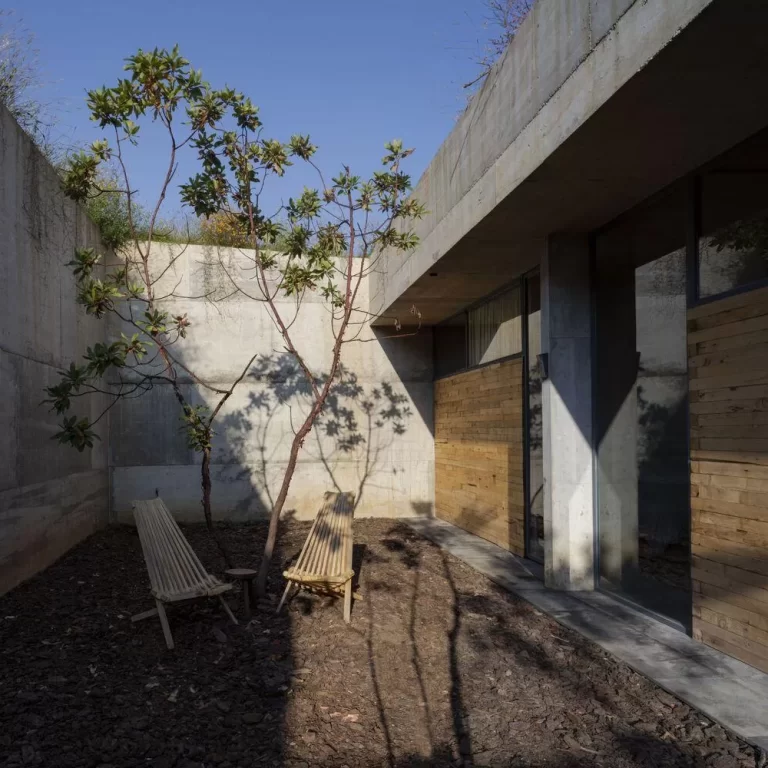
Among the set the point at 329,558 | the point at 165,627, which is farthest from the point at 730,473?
the point at 165,627

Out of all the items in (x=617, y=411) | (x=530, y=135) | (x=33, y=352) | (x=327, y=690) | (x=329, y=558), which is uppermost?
(x=530, y=135)

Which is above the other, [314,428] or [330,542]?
[314,428]

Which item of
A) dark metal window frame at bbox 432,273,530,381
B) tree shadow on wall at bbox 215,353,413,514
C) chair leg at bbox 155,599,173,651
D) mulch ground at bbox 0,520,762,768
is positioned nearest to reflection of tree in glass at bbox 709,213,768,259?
mulch ground at bbox 0,520,762,768

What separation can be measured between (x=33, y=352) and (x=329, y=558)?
3.21 m

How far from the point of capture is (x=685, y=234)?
5.04 m

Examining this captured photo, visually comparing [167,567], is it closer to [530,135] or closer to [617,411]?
[617,411]

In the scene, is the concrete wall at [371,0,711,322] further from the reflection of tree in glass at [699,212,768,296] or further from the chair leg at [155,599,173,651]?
the chair leg at [155,599,173,651]

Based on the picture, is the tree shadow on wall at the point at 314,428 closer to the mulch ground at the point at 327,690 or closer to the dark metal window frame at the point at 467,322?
the dark metal window frame at the point at 467,322

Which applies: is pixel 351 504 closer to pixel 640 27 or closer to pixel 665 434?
pixel 665 434

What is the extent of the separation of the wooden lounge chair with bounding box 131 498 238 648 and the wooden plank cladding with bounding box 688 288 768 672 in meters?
3.14

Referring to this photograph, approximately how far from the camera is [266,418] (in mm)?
10641

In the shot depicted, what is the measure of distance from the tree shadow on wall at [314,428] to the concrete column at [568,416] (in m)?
4.87

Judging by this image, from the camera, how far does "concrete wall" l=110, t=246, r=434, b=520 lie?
10.3 metres

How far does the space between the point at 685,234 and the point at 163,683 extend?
4.35 metres
